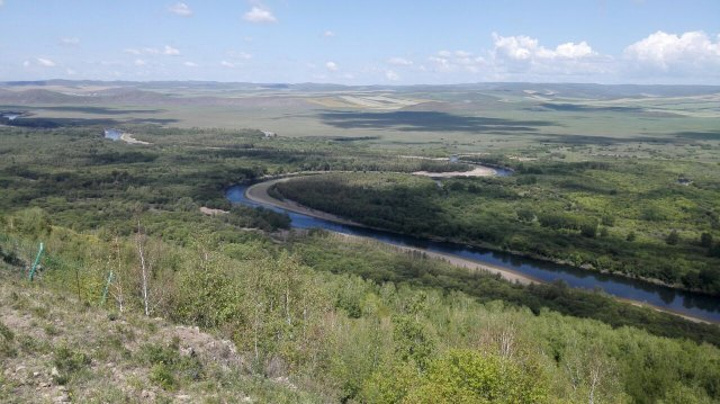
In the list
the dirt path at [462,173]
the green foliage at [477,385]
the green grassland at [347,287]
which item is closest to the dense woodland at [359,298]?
the green foliage at [477,385]

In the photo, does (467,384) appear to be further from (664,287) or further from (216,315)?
(664,287)

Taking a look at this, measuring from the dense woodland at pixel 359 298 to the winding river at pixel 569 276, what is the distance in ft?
8.91

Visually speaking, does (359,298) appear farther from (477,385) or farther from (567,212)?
(567,212)

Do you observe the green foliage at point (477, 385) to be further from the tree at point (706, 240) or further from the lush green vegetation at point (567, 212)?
the tree at point (706, 240)

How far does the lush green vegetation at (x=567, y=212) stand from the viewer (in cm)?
7025

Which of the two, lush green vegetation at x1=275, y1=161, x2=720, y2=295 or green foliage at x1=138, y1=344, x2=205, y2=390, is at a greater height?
green foliage at x1=138, y1=344, x2=205, y2=390

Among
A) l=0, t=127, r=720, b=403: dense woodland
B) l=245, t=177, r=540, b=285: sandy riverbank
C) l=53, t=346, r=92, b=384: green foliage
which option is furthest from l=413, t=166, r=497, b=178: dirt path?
l=53, t=346, r=92, b=384: green foliage

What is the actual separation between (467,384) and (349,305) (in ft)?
76.7

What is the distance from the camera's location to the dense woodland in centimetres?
2209

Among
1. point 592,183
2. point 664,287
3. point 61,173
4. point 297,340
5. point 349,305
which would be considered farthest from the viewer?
point 592,183

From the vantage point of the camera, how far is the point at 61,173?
110750 mm

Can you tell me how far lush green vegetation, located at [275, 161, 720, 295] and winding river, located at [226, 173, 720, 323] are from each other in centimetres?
154

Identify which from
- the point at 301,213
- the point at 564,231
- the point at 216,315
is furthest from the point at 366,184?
the point at 216,315

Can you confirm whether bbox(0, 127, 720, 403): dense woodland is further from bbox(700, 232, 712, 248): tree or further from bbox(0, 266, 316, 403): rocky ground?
bbox(700, 232, 712, 248): tree
